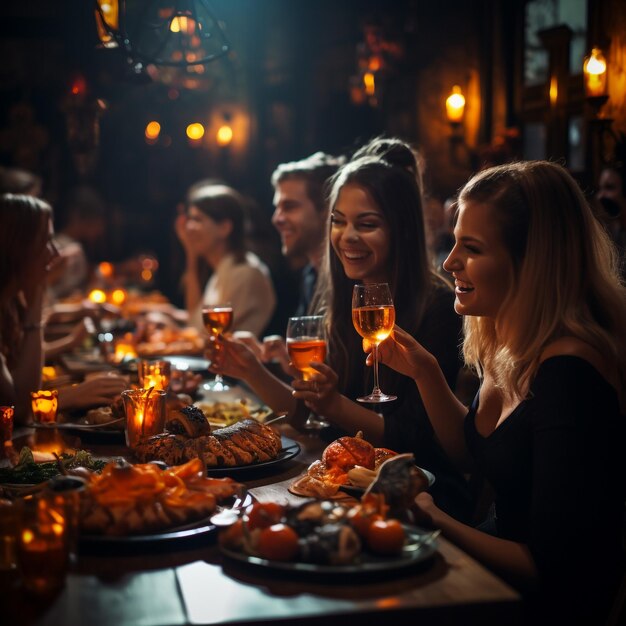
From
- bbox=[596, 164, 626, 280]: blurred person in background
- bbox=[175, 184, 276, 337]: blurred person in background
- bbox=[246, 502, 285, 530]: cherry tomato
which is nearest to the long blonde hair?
bbox=[246, 502, 285, 530]: cherry tomato

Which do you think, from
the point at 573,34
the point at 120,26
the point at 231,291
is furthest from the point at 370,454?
the point at 573,34

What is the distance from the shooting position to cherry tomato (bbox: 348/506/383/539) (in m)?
1.51

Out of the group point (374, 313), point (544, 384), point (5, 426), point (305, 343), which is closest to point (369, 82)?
point (305, 343)

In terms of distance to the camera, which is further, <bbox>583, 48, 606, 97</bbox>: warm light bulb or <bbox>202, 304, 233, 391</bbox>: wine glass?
<bbox>583, 48, 606, 97</bbox>: warm light bulb

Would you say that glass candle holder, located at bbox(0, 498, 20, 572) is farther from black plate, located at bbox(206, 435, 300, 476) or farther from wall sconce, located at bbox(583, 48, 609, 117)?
wall sconce, located at bbox(583, 48, 609, 117)

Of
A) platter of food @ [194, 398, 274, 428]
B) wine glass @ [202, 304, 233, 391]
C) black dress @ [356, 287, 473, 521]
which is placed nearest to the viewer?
black dress @ [356, 287, 473, 521]

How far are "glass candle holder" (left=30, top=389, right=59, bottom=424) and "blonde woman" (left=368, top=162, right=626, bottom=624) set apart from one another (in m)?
1.01

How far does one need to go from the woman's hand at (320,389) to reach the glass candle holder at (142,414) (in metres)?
0.40

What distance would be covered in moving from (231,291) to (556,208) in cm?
400

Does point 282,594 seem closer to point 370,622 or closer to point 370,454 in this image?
point 370,622

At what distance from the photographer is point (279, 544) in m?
1.46

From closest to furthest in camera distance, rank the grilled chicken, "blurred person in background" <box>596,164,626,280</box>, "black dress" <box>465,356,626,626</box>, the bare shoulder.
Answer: "black dress" <box>465,356,626,626</box>
the bare shoulder
the grilled chicken
"blurred person in background" <box>596,164,626,280</box>

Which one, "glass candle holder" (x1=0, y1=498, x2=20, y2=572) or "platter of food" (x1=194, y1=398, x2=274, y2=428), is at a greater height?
"glass candle holder" (x1=0, y1=498, x2=20, y2=572)

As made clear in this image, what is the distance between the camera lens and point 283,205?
14.6 feet
